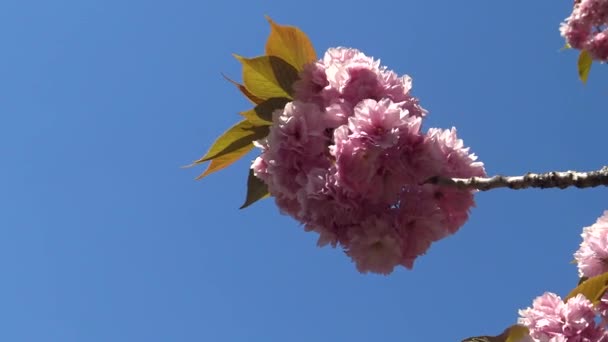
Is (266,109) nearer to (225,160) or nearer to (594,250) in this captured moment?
(225,160)

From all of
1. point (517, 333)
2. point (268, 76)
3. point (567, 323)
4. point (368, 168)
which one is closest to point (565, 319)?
point (567, 323)

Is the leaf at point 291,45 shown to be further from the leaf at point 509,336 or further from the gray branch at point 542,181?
the leaf at point 509,336

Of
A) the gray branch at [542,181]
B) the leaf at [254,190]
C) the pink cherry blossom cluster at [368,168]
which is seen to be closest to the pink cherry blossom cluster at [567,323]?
the pink cherry blossom cluster at [368,168]

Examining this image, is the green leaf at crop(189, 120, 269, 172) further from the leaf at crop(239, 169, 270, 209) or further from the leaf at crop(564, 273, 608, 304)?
the leaf at crop(564, 273, 608, 304)


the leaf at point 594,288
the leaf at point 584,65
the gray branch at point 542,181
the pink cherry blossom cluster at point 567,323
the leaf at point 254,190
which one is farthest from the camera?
the leaf at point 584,65

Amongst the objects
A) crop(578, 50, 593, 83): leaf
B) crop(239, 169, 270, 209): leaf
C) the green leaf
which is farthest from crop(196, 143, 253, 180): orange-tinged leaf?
crop(578, 50, 593, 83): leaf

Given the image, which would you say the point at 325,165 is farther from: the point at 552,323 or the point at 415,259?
the point at 552,323

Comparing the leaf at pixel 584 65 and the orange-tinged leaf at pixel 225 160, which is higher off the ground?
the leaf at pixel 584 65
